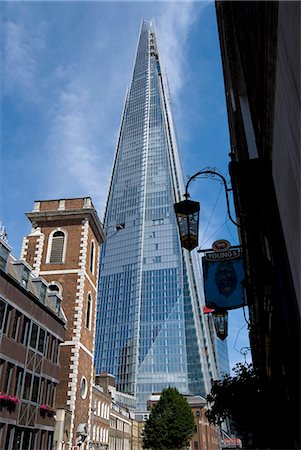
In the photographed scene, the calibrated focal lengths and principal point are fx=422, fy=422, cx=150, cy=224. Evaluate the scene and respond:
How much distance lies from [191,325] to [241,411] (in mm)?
134629

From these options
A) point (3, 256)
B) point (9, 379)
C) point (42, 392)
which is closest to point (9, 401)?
point (9, 379)

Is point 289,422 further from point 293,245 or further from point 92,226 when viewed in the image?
point 92,226

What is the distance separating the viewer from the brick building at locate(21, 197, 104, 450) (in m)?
32.9

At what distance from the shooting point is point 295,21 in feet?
15.3

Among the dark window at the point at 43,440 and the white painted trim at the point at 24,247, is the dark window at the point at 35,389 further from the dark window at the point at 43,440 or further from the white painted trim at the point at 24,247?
the white painted trim at the point at 24,247

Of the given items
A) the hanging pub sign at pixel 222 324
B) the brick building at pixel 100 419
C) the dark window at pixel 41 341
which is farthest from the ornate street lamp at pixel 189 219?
the brick building at pixel 100 419

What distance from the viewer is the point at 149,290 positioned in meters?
152

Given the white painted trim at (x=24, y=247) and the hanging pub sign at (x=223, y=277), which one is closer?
the hanging pub sign at (x=223, y=277)

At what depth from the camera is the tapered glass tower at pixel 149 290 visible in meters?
140

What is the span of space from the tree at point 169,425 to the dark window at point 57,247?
37.9 metres

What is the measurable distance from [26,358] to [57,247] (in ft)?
50.4

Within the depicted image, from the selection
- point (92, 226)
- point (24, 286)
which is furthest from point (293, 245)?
point (92, 226)

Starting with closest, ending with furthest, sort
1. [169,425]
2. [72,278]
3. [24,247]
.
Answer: [72,278] → [24,247] → [169,425]

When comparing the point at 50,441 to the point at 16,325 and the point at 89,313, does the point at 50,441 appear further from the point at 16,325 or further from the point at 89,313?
the point at 89,313
